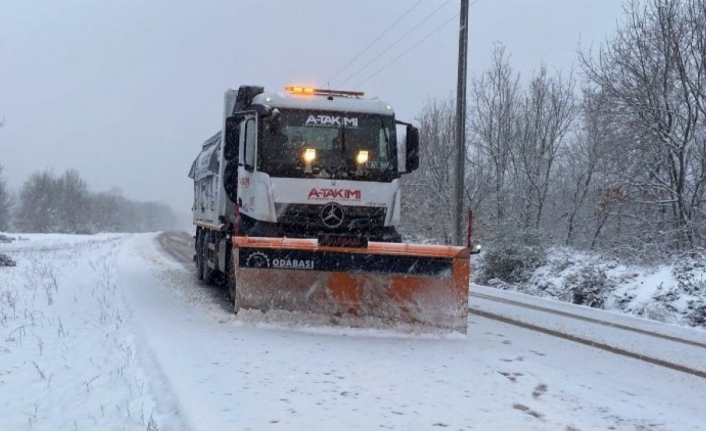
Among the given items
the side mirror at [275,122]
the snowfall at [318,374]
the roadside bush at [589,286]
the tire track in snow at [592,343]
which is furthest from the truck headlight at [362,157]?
the roadside bush at [589,286]

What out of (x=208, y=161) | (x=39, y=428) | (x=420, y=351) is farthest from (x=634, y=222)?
(x=39, y=428)

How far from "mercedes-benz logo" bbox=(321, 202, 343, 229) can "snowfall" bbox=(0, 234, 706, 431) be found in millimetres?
1478

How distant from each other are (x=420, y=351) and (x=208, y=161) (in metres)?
7.43

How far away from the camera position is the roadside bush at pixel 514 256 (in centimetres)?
1697

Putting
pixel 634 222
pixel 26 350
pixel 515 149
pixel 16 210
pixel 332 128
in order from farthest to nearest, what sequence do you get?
pixel 16 210 < pixel 515 149 < pixel 634 222 < pixel 332 128 < pixel 26 350

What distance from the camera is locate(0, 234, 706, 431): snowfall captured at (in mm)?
4227

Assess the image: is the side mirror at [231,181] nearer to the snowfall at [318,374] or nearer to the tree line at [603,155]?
the snowfall at [318,374]

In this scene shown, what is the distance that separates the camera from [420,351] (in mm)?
6488

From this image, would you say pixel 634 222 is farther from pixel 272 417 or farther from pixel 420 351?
pixel 272 417

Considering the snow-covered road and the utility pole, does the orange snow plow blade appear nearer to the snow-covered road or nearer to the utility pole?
the snow-covered road

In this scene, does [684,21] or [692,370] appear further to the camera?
[684,21]

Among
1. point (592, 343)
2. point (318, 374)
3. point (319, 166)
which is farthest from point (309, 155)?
point (592, 343)

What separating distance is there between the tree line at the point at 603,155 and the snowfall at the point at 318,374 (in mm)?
8843

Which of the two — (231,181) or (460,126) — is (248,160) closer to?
(231,181)
